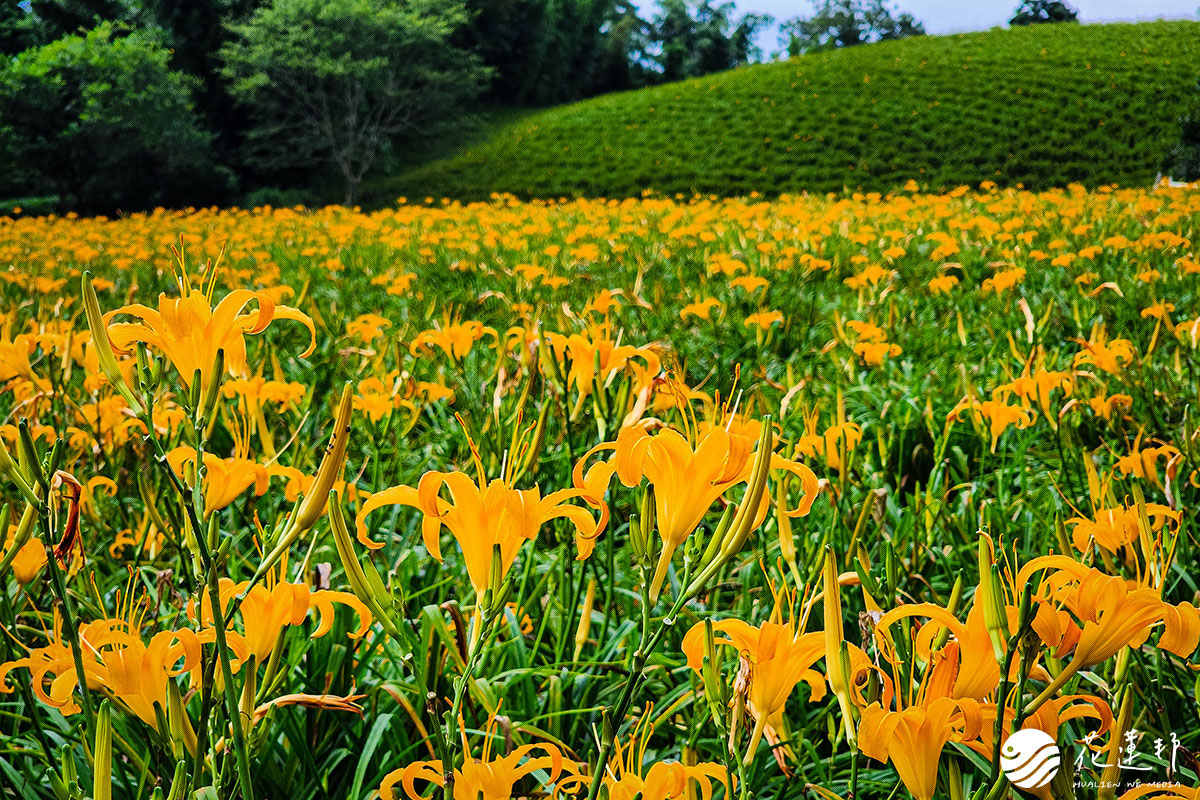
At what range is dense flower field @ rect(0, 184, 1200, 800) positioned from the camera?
626 millimetres

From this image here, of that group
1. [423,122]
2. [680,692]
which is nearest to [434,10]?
[423,122]

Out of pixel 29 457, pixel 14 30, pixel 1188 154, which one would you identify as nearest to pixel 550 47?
pixel 14 30

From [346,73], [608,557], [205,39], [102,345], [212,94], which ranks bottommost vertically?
[608,557]

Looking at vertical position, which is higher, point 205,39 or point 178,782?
point 205,39

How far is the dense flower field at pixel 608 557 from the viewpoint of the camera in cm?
63

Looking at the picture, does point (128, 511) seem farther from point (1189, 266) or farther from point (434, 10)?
point (434, 10)

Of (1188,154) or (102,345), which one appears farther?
(1188,154)

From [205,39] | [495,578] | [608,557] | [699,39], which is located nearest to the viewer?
[495,578]

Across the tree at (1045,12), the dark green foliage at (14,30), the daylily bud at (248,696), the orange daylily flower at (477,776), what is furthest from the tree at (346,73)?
the tree at (1045,12)

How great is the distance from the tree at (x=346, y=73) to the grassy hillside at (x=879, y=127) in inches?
60.7

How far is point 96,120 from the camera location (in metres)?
14.1

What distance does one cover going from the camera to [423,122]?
2027 centimetres

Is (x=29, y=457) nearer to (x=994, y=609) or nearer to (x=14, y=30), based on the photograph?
(x=994, y=609)

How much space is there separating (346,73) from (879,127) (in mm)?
11879
